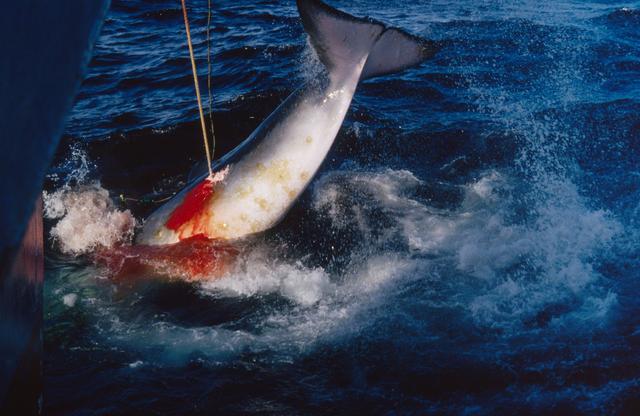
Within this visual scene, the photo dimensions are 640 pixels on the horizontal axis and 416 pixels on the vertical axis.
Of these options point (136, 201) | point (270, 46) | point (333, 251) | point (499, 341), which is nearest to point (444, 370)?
point (499, 341)

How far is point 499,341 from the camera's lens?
4.68m

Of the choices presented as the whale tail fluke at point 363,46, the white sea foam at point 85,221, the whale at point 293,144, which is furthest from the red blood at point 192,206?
the whale tail fluke at point 363,46

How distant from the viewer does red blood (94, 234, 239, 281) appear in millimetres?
5848

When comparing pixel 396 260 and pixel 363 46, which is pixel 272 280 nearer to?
pixel 396 260

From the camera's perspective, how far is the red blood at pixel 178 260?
5.85 m

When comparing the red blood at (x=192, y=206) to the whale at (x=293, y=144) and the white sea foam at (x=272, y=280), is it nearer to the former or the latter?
the whale at (x=293, y=144)

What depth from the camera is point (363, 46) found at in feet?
18.6

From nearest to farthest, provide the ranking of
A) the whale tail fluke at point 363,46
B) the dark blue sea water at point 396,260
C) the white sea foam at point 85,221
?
1. the dark blue sea water at point 396,260
2. the whale tail fluke at point 363,46
3. the white sea foam at point 85,221

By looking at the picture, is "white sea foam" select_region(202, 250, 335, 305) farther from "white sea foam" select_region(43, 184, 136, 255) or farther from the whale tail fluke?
the whale tail fluke

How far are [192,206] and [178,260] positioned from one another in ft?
2.23

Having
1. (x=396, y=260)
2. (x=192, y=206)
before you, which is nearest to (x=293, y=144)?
(x=192, y=206)

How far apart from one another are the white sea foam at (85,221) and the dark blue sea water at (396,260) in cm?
15

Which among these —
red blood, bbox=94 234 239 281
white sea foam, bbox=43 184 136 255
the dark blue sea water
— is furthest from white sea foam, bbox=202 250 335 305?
white sea foam, bbox=43 184 136 255

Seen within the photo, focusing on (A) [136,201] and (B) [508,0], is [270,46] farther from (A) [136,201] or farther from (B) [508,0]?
(B) [508,0]
